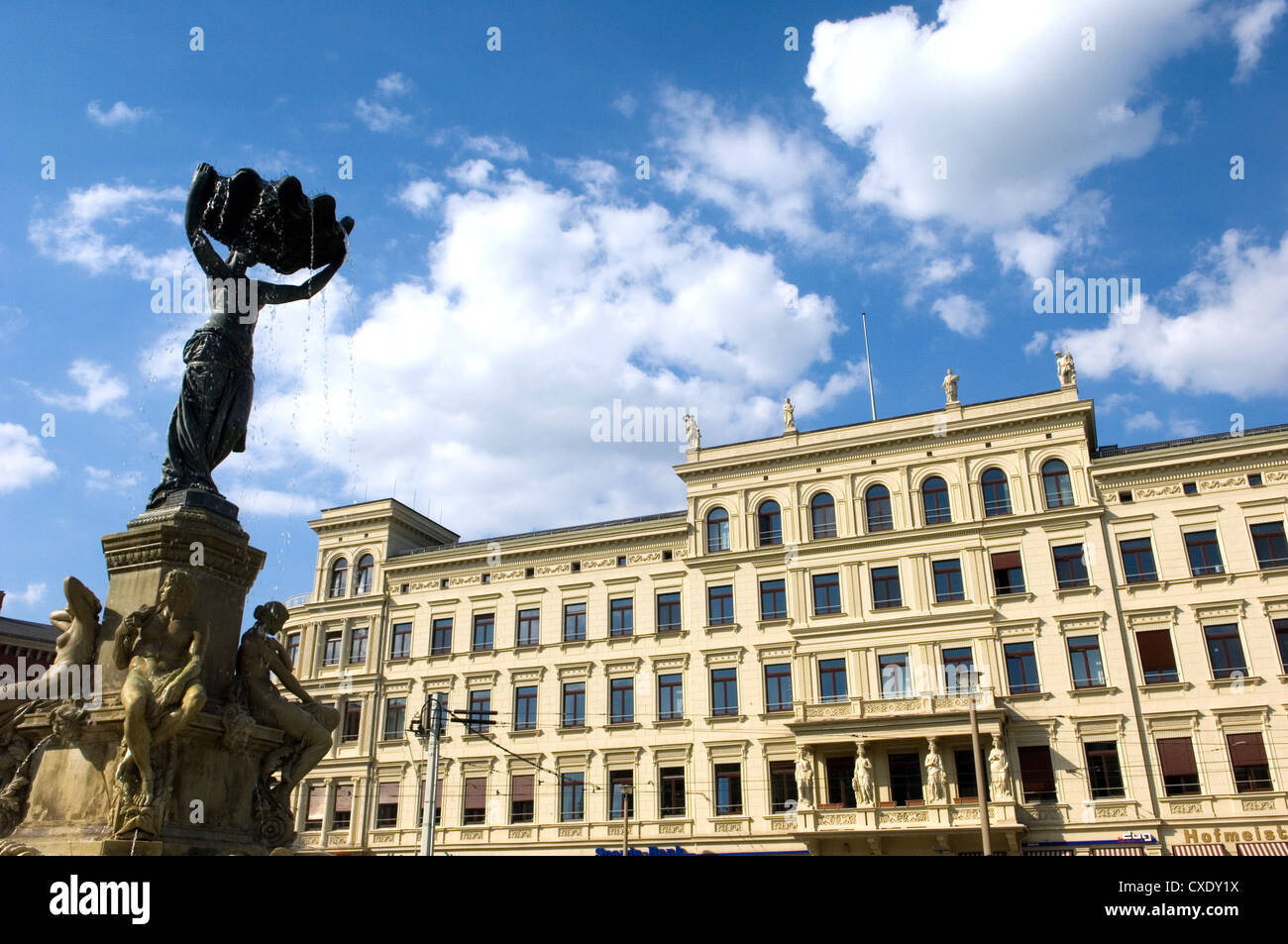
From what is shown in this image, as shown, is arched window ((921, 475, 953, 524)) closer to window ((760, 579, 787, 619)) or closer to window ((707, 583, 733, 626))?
window ((760, 579, 787, 619))

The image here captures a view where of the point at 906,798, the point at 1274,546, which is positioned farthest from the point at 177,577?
the point at 1274,546

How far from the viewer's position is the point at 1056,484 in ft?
124

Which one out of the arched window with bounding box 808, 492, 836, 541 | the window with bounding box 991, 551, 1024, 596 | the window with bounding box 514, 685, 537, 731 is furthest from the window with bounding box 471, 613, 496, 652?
the window with bounding box 991, 551, 1024, 596

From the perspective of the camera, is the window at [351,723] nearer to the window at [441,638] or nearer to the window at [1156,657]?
the window at [441,638]

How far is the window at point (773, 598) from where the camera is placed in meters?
40.1

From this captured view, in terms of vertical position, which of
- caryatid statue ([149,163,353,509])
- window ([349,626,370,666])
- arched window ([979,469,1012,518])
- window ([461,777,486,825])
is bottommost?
window ([461,777,486,825])

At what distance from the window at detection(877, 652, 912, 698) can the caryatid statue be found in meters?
31.3

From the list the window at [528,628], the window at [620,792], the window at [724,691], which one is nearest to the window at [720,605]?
the window at [724,691]

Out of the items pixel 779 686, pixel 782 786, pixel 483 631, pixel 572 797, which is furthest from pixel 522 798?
pixel 779 686

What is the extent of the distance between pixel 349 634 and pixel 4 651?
1841cm

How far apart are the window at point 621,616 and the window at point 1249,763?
23.4 m

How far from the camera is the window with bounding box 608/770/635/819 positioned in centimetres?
3912

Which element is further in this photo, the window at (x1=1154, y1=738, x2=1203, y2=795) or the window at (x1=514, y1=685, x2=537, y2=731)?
the window at (x1=514, y1=685, x2=537, y2=731)
